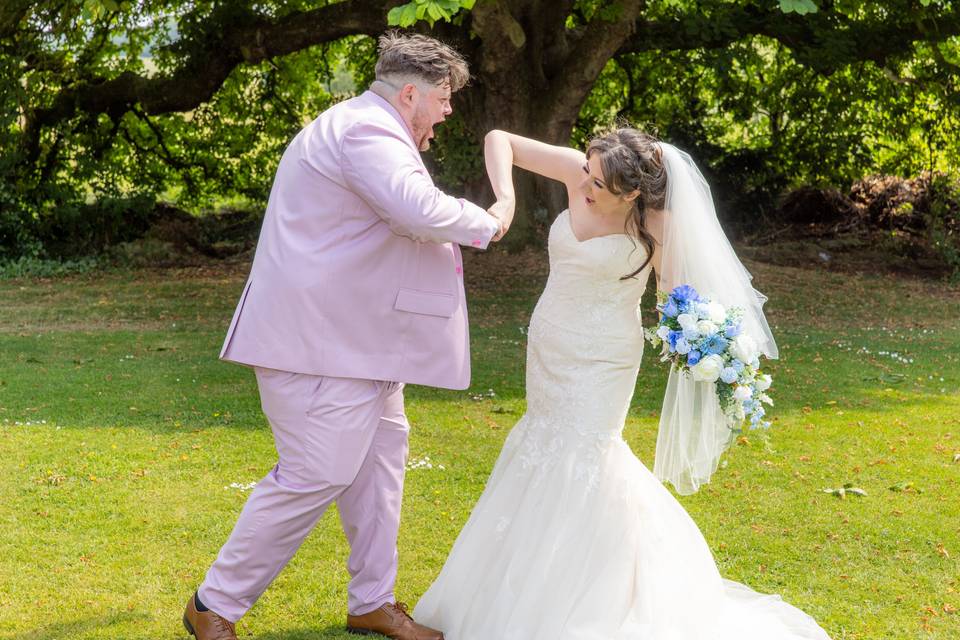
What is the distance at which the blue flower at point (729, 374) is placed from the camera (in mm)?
4055

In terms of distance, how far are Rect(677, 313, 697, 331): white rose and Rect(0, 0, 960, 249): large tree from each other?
8344 millimetres

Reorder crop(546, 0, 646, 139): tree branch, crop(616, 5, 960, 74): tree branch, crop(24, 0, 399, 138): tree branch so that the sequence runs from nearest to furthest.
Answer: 1. crop(546, 0, 646, 139): tree branch
2. crop(616, 5, 960, 74): tree branch
3. crop(24, 0, 399, 138): tree branch

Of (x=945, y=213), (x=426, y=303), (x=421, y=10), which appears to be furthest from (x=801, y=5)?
(x=945, y=213)

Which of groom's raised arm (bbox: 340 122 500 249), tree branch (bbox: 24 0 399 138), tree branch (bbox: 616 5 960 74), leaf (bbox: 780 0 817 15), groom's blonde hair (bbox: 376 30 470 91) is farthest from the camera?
tree branch (bbox: 24 0 399 138)

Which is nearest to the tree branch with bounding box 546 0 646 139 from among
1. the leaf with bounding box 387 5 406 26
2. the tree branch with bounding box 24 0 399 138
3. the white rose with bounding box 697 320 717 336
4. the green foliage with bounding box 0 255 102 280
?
the tree branch with bounding box 24 0 399 138

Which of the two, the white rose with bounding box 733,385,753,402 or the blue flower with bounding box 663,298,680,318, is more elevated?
the blue flower with bounding box 663,298,680,318

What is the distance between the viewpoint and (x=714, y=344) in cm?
408

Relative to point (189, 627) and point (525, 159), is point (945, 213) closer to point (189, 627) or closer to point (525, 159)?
point (525, 159)

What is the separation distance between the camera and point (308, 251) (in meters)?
3.92

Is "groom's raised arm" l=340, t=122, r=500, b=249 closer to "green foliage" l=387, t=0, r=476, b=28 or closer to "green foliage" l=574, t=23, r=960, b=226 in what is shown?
"green foliage" l=387, t=0, r=476, b=28

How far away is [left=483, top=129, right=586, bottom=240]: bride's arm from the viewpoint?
15.4 ft

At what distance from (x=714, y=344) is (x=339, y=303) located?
1.48 metres

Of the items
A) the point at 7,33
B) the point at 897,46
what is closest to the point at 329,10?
the point at 7,33

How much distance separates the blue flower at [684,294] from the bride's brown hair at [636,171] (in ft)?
0.97
